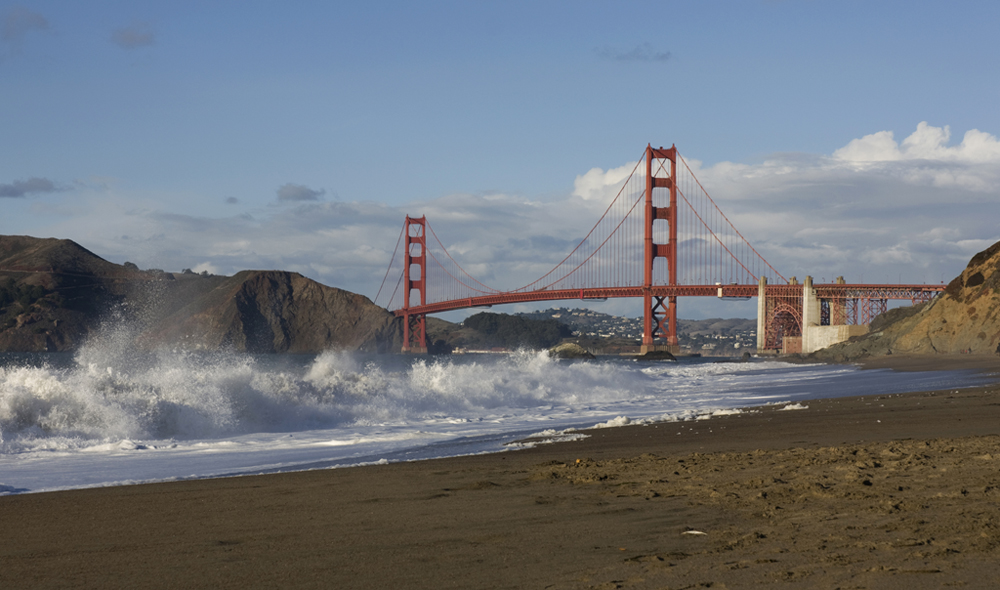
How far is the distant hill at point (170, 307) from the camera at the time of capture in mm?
73938

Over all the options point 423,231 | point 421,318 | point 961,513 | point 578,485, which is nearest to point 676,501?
point 578,485

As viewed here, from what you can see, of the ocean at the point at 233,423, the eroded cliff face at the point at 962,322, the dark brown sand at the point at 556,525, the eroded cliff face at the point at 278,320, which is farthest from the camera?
the eroded cliff face at the point at 278,320

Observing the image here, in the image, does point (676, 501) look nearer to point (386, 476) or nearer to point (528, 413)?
point (386, 476)

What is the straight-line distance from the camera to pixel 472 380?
20781mm

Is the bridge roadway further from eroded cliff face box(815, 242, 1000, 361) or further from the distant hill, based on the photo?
the distant hill

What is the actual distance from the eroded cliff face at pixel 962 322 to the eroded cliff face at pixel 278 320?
4453 centimetres

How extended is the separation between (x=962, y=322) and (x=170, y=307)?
2821 inches

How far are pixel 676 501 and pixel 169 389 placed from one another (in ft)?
30.6

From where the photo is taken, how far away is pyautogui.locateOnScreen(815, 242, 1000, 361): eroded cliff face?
108 feet

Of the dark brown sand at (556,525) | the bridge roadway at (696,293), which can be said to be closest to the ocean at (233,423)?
the dark brown sand at (556,525)

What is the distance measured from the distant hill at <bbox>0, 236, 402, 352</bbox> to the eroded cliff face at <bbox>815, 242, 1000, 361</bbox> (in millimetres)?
44919

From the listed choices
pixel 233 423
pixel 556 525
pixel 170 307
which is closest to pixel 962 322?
pixel 233 423

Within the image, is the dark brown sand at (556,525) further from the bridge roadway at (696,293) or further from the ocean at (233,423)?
the bridge roadway at (696,293)

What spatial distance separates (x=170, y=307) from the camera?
84.2 m
